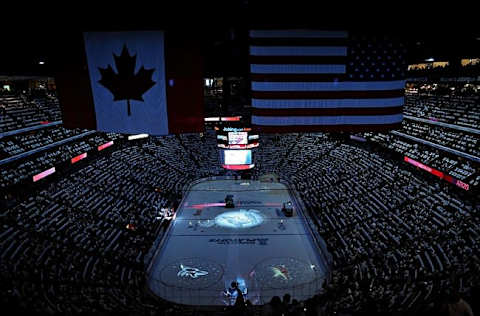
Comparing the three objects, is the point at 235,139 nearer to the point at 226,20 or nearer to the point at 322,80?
the point at 322,80

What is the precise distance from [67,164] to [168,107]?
22.2 m

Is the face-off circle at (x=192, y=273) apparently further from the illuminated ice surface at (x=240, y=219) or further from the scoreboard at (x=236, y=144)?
the scoreboard at (x=236, y=144)

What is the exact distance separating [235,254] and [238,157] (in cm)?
1126

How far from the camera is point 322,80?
649 centimetres

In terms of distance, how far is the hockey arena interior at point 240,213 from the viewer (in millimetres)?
9281

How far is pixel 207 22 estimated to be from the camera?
5.29 m

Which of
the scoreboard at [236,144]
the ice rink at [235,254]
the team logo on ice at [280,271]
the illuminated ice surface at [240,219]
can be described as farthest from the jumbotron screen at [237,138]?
the team logo on ice at [280,271]

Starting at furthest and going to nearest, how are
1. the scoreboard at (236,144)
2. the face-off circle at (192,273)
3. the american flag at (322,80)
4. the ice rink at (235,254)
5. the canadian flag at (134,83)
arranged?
the scoreboard at (236,144), the face-off circle at (192,273), the ice rink at (235,254), the american flag at (322,80), the canadian flag at (134,83)

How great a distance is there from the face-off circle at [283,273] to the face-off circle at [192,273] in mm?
2007

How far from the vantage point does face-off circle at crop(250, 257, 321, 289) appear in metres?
14.4

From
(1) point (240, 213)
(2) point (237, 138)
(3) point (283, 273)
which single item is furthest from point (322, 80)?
(2) point (237, 138)

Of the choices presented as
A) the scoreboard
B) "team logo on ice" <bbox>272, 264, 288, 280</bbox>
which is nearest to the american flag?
"team logo on ice" <bbox>272, 264, 288, 280</bbox>

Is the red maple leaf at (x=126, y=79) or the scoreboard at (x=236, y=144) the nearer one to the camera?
the red maple leaf at (x=126, y=79)

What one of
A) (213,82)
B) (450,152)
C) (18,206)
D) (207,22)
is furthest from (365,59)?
(213,82)
